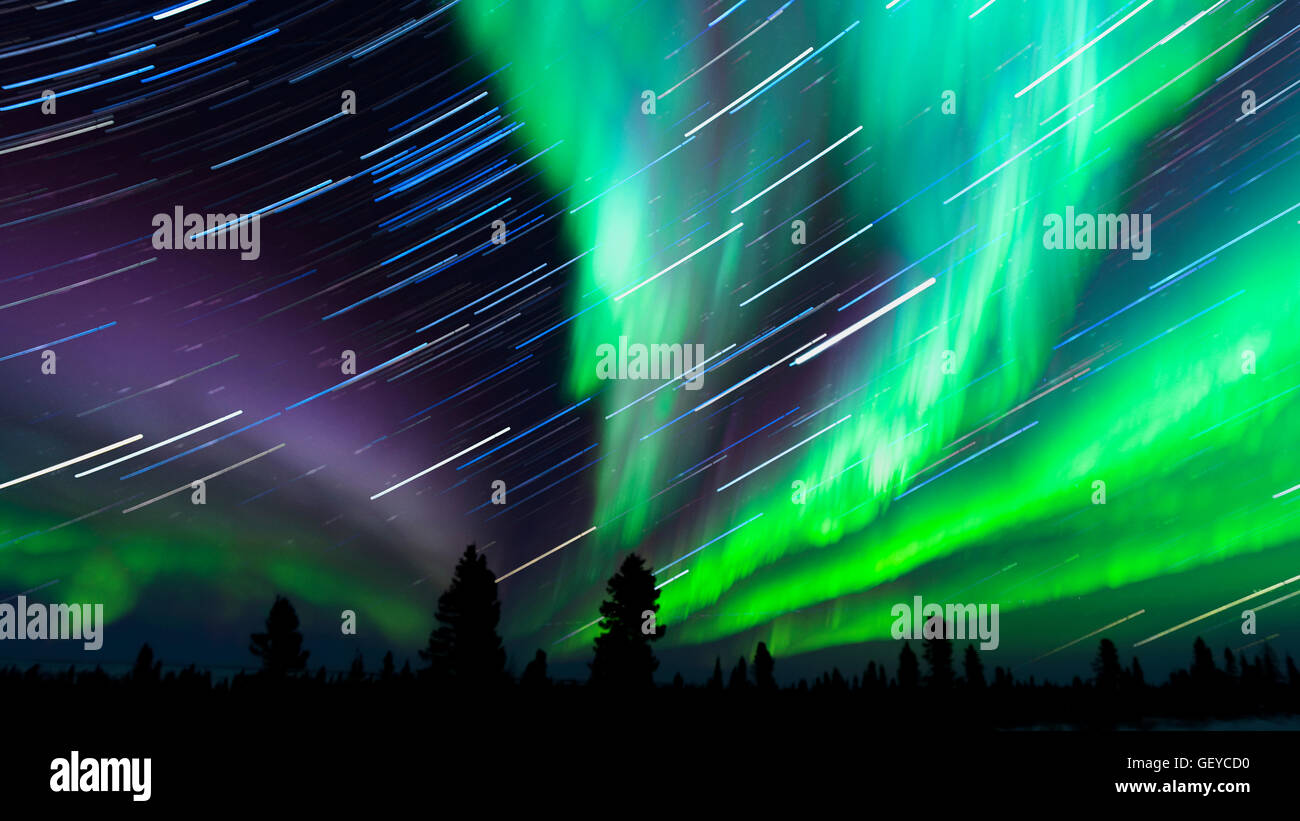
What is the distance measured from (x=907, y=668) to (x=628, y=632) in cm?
8364

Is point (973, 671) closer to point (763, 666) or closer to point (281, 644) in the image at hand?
point (763, 666)

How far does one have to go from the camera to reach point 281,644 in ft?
190

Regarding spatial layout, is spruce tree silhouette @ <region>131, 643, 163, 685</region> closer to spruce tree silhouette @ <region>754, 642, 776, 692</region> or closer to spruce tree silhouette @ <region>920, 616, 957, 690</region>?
spruce tree silhouette @ <region>754, 642, 776, 692</region>

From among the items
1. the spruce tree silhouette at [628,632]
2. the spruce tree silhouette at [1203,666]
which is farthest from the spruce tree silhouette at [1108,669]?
the spruce tree silhouette at [628,632]

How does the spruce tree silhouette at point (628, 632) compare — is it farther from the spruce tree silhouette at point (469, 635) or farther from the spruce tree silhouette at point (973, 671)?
the spruce tree silhouette at point (973, 671)

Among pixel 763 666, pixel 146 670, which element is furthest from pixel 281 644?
pixel 763 666

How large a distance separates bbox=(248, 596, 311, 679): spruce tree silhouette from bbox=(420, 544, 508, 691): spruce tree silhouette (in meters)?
14.6

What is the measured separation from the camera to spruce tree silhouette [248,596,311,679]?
187ft

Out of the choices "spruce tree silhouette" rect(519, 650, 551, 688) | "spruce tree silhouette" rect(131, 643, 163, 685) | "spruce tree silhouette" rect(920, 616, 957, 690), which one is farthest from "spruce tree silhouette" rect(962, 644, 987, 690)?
"spruce tree silhouette" rect(131, 643, 163, 685)

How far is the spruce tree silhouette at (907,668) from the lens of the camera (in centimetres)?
11556
